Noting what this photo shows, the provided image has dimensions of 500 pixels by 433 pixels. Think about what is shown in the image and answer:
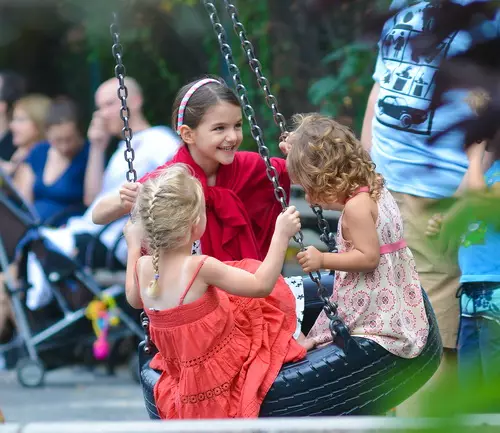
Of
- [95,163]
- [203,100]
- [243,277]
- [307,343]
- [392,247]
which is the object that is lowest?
[95,163]

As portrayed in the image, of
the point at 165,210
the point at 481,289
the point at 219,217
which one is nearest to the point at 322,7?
the point at 165,210

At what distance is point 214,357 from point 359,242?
502 millimetres

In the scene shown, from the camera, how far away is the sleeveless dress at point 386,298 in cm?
278

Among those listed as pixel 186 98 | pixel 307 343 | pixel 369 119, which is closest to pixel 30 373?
pixel 369 119

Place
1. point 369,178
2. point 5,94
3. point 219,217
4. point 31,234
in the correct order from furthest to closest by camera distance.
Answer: point 5,94
point 31,234
point 219,217
point 369,178

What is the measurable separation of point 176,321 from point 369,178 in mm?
679

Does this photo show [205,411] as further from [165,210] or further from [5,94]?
[5,94]

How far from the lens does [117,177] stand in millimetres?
6496

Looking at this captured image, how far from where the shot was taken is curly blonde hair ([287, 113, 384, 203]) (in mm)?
2863

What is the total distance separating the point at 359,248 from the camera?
2.82m

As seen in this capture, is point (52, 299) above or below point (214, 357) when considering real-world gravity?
below

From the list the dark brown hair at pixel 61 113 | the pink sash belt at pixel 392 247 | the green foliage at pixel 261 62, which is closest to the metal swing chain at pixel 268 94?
the pink sash belt at pixel 392 247

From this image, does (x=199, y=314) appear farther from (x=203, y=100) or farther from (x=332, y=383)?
(x=203, y=100)

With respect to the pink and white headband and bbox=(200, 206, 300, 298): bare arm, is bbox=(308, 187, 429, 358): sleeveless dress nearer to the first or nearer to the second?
bbox=(200, 206, 300, 298): bare arm
